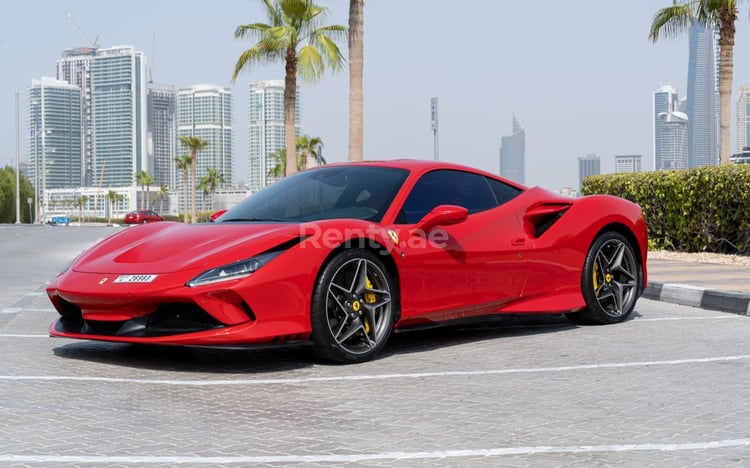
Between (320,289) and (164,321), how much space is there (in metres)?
0.90

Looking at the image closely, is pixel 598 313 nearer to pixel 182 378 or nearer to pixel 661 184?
pixel 182 378

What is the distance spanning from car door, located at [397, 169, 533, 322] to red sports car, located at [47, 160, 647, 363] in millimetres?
10

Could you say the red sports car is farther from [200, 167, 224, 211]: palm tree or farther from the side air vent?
[200, 167, 224, 211]: palm tree

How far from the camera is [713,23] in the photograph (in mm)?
24062

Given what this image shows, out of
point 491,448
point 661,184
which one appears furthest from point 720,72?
point 491,448

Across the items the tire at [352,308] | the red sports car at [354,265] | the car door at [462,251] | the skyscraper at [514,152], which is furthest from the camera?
the skyscraper at [514,152]

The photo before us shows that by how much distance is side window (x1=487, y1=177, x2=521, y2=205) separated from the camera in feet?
22.1

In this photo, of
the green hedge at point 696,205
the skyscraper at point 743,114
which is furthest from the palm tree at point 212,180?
the green hedge at point 696,205

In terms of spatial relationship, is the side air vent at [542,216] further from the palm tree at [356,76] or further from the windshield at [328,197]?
the palm tree at [356,76]

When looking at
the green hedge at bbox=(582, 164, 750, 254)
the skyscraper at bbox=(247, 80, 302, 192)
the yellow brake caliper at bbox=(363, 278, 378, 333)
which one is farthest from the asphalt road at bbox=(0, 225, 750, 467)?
the skyscraper at bbox=(247, 80, 302, 192)

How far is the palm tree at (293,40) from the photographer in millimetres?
26781

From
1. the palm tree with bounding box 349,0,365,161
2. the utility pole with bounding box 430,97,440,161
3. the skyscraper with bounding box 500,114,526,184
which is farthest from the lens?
the skyscraper with bounding box 500,114,526,184

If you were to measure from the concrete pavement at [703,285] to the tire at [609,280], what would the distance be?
1.46 m

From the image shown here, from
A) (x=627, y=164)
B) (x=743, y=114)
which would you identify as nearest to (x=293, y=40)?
(x=627, y=164)
